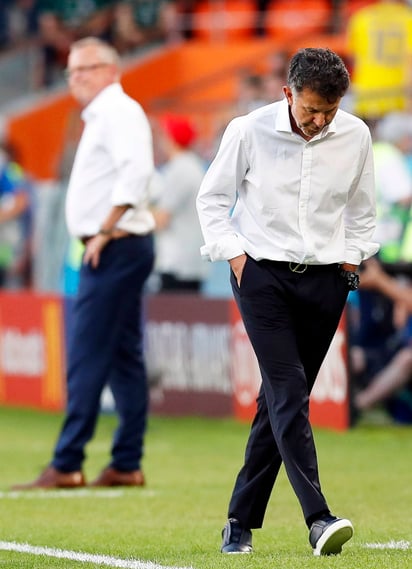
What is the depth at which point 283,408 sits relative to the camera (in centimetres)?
598

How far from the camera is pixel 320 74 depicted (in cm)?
570

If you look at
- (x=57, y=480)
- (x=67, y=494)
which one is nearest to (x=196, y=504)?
(x=67, y=494)

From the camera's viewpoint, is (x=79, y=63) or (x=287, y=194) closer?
(x=287, y=194)

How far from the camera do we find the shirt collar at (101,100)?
340 inches

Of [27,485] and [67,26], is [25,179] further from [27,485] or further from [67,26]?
[27,485]

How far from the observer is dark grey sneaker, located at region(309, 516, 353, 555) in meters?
5.82

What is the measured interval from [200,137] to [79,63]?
31.2ft

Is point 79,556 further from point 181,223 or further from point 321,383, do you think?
point 181,223

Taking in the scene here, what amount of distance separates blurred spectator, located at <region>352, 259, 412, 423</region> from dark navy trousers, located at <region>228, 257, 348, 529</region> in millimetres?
5320

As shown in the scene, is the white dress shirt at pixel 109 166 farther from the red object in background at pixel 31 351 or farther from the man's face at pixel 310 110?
the red object in background at pixel 31 351

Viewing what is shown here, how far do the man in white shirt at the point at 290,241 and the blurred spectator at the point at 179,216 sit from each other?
686cm

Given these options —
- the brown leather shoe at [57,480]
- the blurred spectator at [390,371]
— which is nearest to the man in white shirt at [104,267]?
the brown leather shoe at [57,480]

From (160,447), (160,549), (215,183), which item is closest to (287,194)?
(215,183)

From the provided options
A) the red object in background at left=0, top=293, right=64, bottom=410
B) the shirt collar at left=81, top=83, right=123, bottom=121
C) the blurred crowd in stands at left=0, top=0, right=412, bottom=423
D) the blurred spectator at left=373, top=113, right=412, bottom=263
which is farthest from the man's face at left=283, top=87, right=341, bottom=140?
the red object in background at left=0, top=293, right=64, bottom=410
